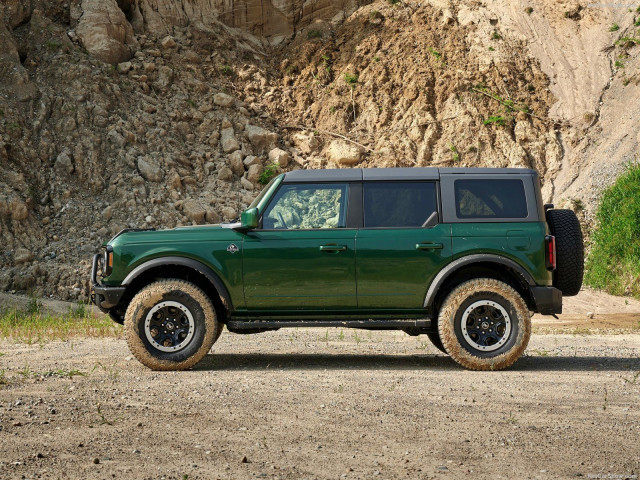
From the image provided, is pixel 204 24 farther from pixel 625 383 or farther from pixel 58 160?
pixel 625 383

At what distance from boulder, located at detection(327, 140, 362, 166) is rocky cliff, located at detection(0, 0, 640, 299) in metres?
0.08

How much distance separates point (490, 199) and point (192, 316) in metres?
3.46

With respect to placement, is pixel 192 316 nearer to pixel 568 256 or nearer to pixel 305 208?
pixel 305 208

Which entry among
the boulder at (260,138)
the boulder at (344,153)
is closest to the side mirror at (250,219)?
the boulder at (260,138)

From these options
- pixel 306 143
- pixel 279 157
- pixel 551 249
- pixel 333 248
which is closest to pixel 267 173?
pixel 279 157

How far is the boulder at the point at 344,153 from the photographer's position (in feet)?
93.0

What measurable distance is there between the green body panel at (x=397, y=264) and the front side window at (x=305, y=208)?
0.38 meters

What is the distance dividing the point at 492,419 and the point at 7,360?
6.06 metres

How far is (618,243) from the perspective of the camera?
2355cm

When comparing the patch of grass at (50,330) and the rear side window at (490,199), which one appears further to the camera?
the patch of grass at (50,330)

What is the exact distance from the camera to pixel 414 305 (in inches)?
341

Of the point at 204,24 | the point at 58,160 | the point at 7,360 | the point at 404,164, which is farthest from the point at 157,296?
the point at 204,24

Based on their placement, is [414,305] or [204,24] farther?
[204,24]

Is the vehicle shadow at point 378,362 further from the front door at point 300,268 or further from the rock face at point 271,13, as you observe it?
the rock face at point 271,13
